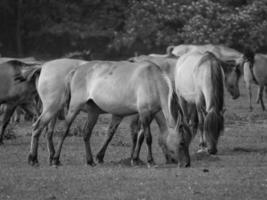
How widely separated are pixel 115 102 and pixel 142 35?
3064cm

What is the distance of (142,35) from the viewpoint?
4394cm

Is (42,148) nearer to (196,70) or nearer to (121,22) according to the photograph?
(196,70)

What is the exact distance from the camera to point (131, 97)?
43.7 ft

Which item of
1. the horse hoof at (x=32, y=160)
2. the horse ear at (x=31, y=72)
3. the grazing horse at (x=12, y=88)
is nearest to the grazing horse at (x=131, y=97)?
the horse hoof at (x=32, y=160)

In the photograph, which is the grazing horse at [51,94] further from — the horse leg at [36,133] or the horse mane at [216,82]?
the horse mane at [216,82]

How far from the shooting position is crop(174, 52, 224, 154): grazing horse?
14102mm

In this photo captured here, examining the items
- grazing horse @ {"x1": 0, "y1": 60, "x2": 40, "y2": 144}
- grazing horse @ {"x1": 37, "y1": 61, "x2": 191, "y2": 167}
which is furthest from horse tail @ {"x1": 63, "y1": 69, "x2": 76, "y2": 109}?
grazing horse @ {"x1": 0, "y1": 60, "x2": 40, "y2": 144}

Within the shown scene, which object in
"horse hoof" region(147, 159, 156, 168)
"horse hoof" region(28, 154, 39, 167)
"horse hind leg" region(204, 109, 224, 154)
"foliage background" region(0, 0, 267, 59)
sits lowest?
"foliage background" region(0, 0, 267, 59)

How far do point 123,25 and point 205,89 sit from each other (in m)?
32.4

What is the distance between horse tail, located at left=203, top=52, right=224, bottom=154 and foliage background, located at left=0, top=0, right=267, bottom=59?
2505 cm

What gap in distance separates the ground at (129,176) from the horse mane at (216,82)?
890 millimetres

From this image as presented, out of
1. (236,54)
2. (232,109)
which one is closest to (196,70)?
(232,109)

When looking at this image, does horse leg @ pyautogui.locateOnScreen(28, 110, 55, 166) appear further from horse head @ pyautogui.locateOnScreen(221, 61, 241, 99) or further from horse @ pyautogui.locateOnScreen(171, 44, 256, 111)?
horse head @ pyautogui.locateOnScreen(221, 61, 241, 99)

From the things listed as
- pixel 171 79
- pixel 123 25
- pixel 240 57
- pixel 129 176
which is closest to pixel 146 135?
pixel 129 176
